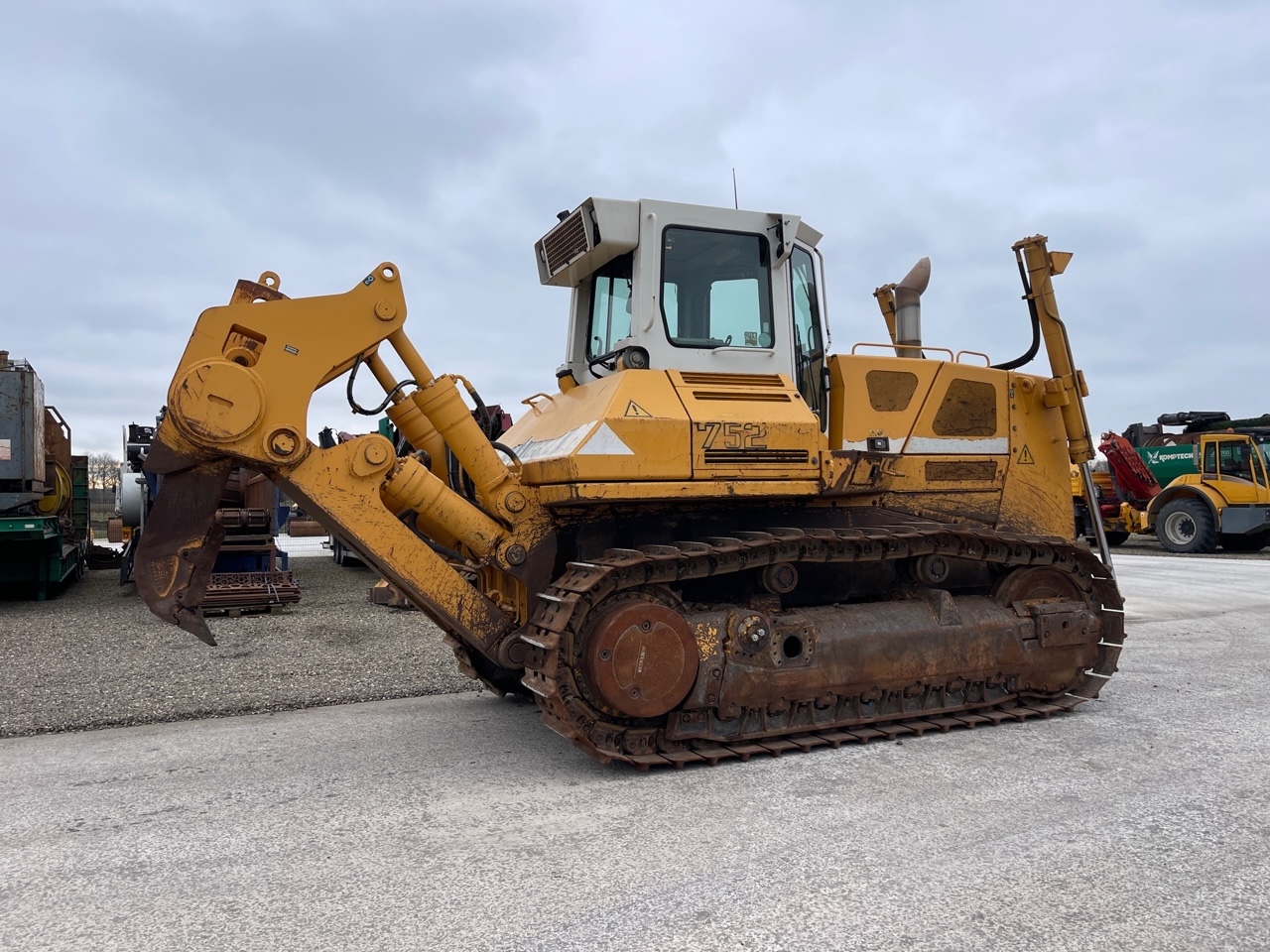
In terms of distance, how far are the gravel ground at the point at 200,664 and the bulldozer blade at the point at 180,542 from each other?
197 cm

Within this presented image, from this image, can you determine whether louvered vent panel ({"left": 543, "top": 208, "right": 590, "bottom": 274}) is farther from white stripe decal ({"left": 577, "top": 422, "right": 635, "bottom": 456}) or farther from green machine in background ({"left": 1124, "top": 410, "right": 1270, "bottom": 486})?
green machine in background ({"left": 1124, "top": 410, "right": 1270, "bottom": 486})

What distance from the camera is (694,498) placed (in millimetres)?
5227

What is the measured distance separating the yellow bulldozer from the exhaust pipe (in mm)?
697

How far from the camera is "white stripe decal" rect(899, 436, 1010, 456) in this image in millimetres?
6152

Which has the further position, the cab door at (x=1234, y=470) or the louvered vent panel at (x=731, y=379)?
the cab door at (x=1234, y=470)

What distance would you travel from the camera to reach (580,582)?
485 cm

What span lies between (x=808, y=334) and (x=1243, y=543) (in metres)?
21.8

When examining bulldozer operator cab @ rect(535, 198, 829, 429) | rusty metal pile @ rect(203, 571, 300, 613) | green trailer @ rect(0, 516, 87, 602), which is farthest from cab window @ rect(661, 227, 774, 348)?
green trailer @ rect(0, 516, 87, 602)

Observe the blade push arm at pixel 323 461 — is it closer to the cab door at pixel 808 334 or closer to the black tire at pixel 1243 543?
the cab door at pixel 808 334

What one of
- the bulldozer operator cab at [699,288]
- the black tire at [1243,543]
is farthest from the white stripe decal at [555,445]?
the black tire at [1243,543]

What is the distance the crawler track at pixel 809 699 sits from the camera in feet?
15.7

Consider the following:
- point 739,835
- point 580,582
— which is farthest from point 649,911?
point 580,582

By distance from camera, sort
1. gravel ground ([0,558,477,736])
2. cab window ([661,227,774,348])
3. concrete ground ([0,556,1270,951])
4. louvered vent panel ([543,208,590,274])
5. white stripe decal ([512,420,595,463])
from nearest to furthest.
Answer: concrete ground ([0,556,1270,951]), white stripe decal ([512,420,595,463]), cab window ([661,227,774,348]), louvered vent panel ([543,208,590,274]), gravel ground ([0,558,477,736])

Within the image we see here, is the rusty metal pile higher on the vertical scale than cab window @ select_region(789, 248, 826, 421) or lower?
lower
